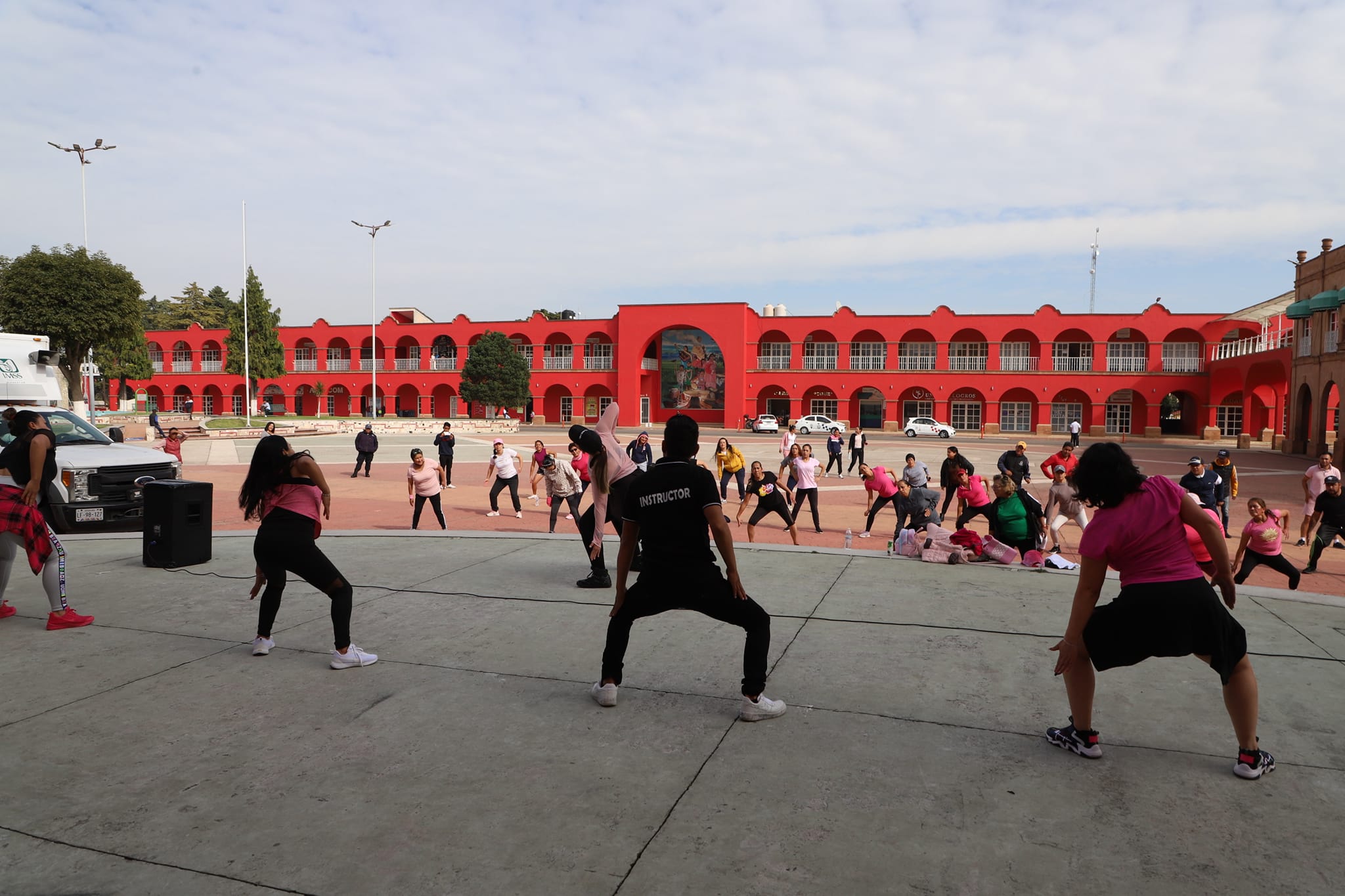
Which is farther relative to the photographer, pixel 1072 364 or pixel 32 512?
pixel 1072 364

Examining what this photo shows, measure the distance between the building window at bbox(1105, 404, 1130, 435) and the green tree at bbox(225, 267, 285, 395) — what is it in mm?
52513

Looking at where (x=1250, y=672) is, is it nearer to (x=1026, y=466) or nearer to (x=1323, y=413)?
(x=1026, y=466)

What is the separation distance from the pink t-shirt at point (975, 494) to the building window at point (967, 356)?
148 feet

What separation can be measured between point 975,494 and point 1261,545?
3.00 metres

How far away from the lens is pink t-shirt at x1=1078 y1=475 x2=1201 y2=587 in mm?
3359

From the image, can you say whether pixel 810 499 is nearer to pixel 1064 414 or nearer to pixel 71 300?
pixel 71 300

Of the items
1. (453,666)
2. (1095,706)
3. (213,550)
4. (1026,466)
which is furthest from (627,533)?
(1026,466)

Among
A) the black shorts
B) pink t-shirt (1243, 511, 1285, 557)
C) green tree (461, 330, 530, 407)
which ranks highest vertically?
green tree (461, 330, 530, 407)

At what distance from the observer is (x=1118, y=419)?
170 feet

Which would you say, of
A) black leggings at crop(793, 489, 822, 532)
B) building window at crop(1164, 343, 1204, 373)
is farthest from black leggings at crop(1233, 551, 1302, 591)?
building window at crop(1164, 343, 1204, 373)

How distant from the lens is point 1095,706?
13.9 ft

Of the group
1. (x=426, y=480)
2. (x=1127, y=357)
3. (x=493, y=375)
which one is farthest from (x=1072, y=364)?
(x=426, y=480)

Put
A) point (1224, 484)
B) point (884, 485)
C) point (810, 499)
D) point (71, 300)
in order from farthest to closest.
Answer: point (71, 300), point (810, 499), point (1224, 484), point (884, 485)

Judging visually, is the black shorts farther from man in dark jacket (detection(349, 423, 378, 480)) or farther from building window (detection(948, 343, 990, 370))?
building window (detection(948, 343, 990, 370))
